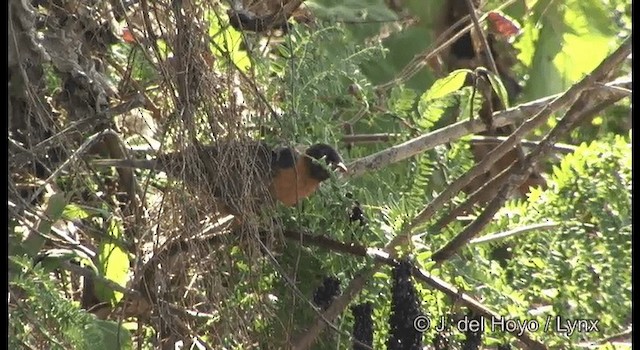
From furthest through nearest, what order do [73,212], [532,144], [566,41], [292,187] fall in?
[566,41], [532,144], [292,187], [73,212]

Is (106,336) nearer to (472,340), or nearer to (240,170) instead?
(240,170)

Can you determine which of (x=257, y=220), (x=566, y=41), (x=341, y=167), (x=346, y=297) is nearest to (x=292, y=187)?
(x=341, y=167)

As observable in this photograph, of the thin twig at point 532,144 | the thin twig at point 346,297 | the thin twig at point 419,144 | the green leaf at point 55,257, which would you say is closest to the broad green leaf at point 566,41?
the thin twig at point 532,144

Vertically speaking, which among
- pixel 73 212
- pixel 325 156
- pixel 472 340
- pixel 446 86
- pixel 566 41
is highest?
pixel 566 41

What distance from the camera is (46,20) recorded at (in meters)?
2.33

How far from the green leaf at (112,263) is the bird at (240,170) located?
184mm

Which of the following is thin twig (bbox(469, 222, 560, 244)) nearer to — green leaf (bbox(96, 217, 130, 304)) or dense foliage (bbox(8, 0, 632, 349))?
dense foliage (bbox(8, 0, 632, 349))

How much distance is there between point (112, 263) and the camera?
7.96ft

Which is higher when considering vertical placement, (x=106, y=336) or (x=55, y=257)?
(x=55, y=257)

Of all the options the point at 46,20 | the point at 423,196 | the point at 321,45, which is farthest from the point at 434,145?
the point at 46,20

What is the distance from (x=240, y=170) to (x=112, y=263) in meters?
0.41

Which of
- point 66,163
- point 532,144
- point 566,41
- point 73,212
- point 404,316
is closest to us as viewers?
point 404,316

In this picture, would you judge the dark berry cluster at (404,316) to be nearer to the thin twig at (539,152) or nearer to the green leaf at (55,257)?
the thin twig at (539,152)

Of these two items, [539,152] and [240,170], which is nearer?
[240,170]
